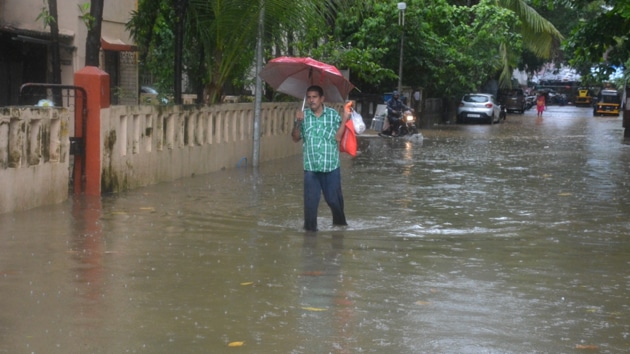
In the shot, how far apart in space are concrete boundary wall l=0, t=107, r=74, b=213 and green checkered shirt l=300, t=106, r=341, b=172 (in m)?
3.22

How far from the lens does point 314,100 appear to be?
11.1m

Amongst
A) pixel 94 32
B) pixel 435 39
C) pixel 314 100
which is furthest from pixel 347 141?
pixel 435 39

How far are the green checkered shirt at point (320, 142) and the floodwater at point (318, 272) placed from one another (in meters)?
0.72

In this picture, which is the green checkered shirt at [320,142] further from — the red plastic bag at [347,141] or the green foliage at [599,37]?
the green foliage at [599,37]

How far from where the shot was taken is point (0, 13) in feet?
83.5

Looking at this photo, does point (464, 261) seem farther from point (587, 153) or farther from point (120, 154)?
point (587, 153)

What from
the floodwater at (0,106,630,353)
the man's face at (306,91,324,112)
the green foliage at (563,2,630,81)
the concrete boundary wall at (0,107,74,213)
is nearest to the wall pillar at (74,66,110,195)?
the floodwater at (0,106,630,353)

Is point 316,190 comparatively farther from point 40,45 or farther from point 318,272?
point 40,45

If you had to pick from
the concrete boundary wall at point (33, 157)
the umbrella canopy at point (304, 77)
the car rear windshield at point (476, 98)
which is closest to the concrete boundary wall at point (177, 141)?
the concrete boundary wall at point (33, 157)

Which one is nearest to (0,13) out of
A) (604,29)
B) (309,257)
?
(604,29)

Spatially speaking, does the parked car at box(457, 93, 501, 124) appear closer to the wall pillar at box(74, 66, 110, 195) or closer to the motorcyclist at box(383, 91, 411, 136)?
the motorcyclist at box(383, 91, 411, 136)

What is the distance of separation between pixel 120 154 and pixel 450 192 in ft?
15.6

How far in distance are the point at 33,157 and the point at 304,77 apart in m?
3.18

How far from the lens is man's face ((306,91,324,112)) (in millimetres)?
11062
